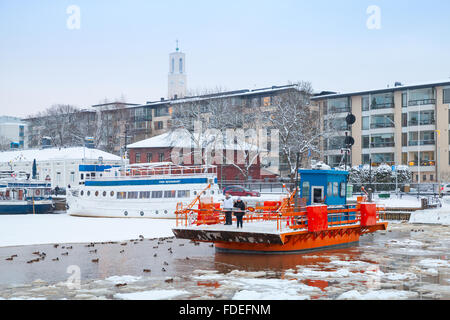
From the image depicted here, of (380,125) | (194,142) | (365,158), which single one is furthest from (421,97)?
(194,142)

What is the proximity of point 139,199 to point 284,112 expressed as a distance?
1104 inches

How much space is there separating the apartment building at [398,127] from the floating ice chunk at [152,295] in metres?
56.9

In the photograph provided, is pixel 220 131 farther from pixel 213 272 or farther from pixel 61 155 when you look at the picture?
pixel 213 272

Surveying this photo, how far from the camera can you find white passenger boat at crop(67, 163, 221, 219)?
148 feet

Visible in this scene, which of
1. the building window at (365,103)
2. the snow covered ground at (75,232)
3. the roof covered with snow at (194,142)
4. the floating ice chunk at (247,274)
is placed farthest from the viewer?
the building window at (365,103)

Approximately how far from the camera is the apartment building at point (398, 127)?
242 feet

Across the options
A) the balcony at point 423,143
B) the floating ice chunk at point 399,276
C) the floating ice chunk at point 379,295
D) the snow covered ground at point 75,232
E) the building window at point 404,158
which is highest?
the balcony at point 423,143

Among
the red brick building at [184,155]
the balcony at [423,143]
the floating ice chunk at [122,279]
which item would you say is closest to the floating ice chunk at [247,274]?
the floating ice chunk at [122,279]

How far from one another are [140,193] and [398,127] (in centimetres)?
4511

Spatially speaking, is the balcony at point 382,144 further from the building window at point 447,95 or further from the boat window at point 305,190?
Result: the boat window at point 305,190

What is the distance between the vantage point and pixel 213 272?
60.3ft

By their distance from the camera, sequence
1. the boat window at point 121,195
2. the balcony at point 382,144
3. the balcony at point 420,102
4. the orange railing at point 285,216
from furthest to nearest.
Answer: the balcony at point 382,144
the balcony at point 420,102
the boat window at point 121,195
the orange railing at point 285,216

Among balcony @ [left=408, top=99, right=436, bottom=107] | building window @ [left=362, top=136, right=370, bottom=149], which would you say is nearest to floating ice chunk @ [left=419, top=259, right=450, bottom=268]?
balcony @ [left=408, top=99, right=436, bottom=107]
